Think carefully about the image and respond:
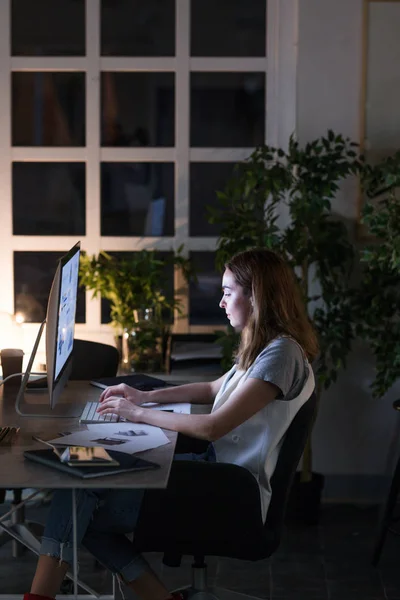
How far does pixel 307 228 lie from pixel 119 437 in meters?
1.76

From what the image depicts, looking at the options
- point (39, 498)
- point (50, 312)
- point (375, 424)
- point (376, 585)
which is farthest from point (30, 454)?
point (375, 424)

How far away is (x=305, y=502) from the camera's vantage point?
387 centimetres

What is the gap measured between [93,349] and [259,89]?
1439 millimetres

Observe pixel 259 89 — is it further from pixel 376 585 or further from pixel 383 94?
pixel 376 585

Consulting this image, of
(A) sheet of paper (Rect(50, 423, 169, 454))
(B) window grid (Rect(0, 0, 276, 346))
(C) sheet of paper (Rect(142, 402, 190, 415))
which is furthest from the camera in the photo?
(B) window grid (Rect(0, 0, 276, 346))

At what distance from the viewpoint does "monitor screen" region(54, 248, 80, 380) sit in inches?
97.4

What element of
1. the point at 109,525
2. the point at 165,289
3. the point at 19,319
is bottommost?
the point at 109,525

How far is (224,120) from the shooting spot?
4141mm

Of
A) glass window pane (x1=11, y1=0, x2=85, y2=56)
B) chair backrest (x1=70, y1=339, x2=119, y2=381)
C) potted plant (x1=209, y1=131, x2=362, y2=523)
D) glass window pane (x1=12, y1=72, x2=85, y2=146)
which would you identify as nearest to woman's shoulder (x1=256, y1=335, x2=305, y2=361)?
potted plant (x1=209, y1=131, x2=362, y2=523)

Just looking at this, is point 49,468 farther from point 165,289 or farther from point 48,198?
point 48,198

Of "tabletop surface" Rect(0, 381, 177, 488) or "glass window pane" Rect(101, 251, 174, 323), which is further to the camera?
"glass window pane" Rect(101, 251, 174, 323)

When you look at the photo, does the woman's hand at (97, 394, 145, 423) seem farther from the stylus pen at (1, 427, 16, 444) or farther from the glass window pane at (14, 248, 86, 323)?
the glass window pane at (14, 248, 86, 323)

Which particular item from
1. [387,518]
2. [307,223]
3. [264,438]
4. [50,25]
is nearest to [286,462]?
[264,438]

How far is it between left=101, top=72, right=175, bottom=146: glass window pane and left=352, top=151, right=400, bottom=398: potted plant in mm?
941
